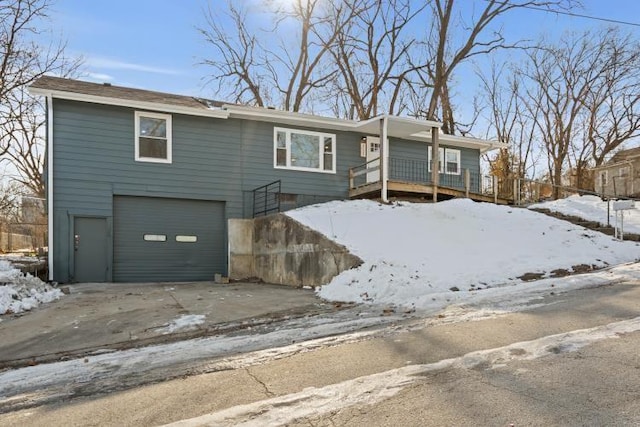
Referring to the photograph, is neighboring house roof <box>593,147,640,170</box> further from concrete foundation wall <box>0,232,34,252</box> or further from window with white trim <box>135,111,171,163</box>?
concrete foundation wall <box>0,232,34,252</box>

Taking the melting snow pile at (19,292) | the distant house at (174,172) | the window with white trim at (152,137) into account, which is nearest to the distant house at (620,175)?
the distant house at (174,172)

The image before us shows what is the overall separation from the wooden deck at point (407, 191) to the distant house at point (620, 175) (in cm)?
1690

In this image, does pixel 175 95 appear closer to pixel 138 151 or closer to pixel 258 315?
pixel 138 151

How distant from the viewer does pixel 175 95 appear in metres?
16.1

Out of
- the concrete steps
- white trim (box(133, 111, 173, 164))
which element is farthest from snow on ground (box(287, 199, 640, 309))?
white trim (box(133, 111, 173, 164))

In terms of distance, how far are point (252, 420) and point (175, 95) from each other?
1510 cm

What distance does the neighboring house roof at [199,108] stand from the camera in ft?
41.7

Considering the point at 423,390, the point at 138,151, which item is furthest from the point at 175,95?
the point at 423,390

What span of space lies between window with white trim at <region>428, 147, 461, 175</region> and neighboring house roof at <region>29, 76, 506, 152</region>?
0.74m

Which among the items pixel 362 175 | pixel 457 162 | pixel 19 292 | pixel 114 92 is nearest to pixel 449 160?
pixel 457 162

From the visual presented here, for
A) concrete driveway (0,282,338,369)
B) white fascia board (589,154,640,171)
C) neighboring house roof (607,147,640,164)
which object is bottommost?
concrete driveway (0,282,338,369)

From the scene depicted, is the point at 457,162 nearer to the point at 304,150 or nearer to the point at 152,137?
the point at 304,150

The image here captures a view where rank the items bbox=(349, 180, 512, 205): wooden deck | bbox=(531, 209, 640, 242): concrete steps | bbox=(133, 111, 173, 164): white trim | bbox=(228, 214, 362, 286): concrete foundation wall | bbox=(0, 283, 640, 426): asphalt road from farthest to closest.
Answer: bbox=(349, 180, 512, 205): wooden deck, bbox=(133, 111, 173, 164): white trim, bbox=(531, 209, 640, 242): concrete steps, bbox=(228, 214, 362, 286): concrete foundation wall, bbox=(0, 283, 640, 426): asphalt road

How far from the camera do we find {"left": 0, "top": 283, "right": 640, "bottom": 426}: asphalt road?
297 centimetres
